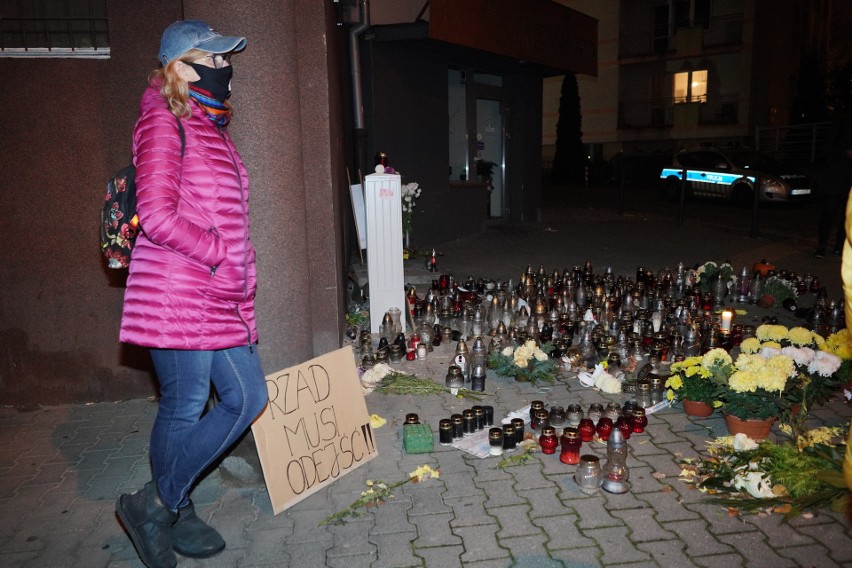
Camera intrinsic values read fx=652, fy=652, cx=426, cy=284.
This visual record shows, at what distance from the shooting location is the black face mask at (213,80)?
2.86 m

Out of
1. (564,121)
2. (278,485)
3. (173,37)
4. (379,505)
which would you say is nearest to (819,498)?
(379,505)

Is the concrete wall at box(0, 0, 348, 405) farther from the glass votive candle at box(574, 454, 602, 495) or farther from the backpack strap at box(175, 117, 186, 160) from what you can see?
the glass votive candle at box(574, 454, 602, 495)

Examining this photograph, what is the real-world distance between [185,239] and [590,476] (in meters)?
2.49

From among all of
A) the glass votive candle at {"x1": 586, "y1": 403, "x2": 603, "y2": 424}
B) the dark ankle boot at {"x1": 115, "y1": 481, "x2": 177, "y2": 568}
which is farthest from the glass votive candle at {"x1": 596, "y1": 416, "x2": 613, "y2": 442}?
the dark ankle boot at {"x1": 115, "y1": 481, "x2": 177, "y2": 568}

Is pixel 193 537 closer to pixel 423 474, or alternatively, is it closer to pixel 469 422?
pixel 423 474

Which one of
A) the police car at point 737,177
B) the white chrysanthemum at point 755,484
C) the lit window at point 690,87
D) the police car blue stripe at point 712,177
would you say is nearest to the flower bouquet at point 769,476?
the white chrysanthemum at point 755,484

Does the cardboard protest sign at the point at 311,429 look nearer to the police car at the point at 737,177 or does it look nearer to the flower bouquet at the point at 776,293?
the flower bouquet at the point at 776,293

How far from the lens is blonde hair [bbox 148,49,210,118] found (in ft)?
9.12

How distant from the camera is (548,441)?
4137mm

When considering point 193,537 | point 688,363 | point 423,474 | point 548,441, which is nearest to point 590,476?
point 548,441

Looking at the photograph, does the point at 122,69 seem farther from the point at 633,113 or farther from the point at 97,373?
the point at 633,113

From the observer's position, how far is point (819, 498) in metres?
3.36

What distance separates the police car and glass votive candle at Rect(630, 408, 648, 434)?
15026mm

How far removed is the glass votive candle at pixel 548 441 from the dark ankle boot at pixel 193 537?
1993 mm
